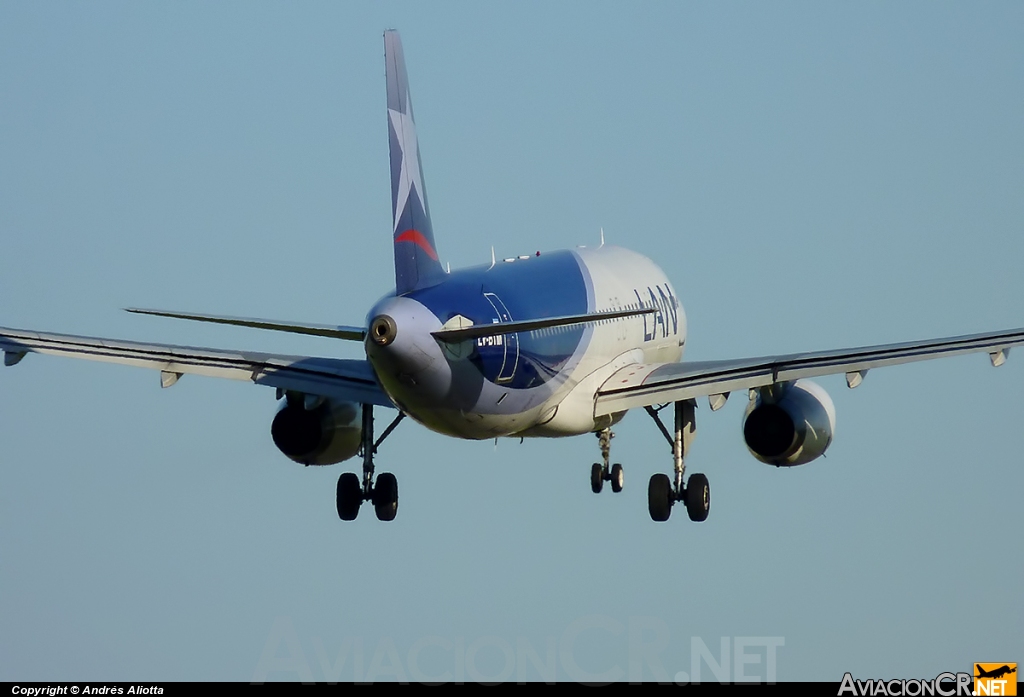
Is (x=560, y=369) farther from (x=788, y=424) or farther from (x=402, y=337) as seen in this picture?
(x=402, y=337)

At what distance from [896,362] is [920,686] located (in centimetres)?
1695

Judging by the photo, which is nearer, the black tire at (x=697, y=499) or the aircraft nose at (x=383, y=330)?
the aircraft nose at (x=383, y=330)

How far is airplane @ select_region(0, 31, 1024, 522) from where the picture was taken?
5103cm

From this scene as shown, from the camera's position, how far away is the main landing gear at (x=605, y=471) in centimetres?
6228

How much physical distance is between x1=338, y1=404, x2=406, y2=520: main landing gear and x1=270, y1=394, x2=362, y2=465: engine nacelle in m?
0.79

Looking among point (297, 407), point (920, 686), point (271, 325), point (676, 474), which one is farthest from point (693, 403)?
point (920, 686)

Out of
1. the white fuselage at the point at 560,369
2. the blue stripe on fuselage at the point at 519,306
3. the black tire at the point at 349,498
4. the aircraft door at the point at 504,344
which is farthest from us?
the black tire at the point at 349,498

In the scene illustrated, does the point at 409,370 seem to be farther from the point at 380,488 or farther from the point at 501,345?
the point at 380,488

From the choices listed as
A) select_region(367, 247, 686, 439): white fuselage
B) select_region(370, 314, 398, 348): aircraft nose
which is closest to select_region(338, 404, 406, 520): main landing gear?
select_region(367, 247, 686, 439): white fuselage

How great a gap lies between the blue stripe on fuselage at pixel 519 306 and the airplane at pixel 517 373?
51mm

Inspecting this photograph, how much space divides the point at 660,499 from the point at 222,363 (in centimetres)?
1020

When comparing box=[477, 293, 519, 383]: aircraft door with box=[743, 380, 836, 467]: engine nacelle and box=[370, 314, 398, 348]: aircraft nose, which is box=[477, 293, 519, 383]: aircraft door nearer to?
box=[370, 314, 398, 348]: aircraft nose

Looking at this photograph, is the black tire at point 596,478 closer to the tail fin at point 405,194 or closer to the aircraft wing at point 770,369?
the aircraft wing at point 770,369

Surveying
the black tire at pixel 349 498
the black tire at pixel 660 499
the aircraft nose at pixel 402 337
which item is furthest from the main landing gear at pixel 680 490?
the aircraft nose at pixel 402 337
